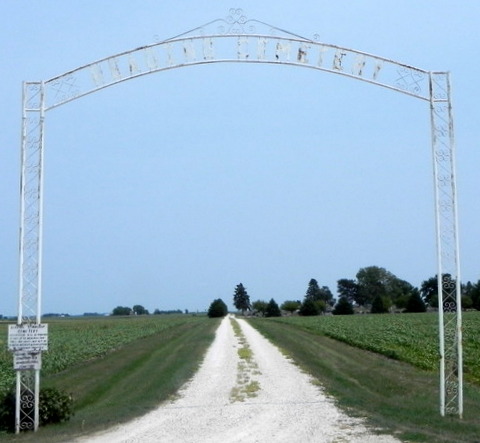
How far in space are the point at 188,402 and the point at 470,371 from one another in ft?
45.4

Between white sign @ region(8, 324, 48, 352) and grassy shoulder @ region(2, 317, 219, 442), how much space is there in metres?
1.49

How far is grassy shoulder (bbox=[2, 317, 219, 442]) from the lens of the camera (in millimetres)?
16031

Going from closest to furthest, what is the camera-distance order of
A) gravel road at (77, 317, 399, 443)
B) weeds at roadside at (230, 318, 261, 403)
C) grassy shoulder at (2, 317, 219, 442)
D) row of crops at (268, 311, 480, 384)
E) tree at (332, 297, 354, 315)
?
1. gravel road at (77, 317, 399, 443)
2. grassy shoulder at (2, 317, 219, 442)
3. weeds at roadside at (230, 318, 261, 403)
4. row of crops at (268, 311, 480, 384)
5. tree at (332, 297, 354, 315)

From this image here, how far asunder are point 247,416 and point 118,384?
963cm

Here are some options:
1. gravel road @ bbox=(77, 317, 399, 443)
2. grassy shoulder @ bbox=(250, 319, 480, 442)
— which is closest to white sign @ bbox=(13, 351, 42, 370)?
gravel road @ bbox=(77, 317, 399, 443)

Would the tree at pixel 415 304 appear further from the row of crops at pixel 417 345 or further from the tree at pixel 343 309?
the row of crops at pixel 417 345

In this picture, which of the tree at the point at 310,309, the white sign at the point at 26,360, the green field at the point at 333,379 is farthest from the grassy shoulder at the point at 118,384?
the tree at the point at 310,309

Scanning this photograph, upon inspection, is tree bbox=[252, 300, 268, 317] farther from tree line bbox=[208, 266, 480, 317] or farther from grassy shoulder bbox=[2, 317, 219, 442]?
grassy shoulder bbox=[2, 317, 219, 442]

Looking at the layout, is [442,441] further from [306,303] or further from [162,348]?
[306,303]

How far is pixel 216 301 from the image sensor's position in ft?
470

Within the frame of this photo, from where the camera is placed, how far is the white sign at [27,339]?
15727 millimetres

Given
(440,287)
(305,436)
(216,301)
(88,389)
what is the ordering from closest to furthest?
(305,436) → (440,287) → (88,389) → (216,301)

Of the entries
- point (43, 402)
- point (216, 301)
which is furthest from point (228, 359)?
point (216, 301)

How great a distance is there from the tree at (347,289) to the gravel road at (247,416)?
143371 millimetres
